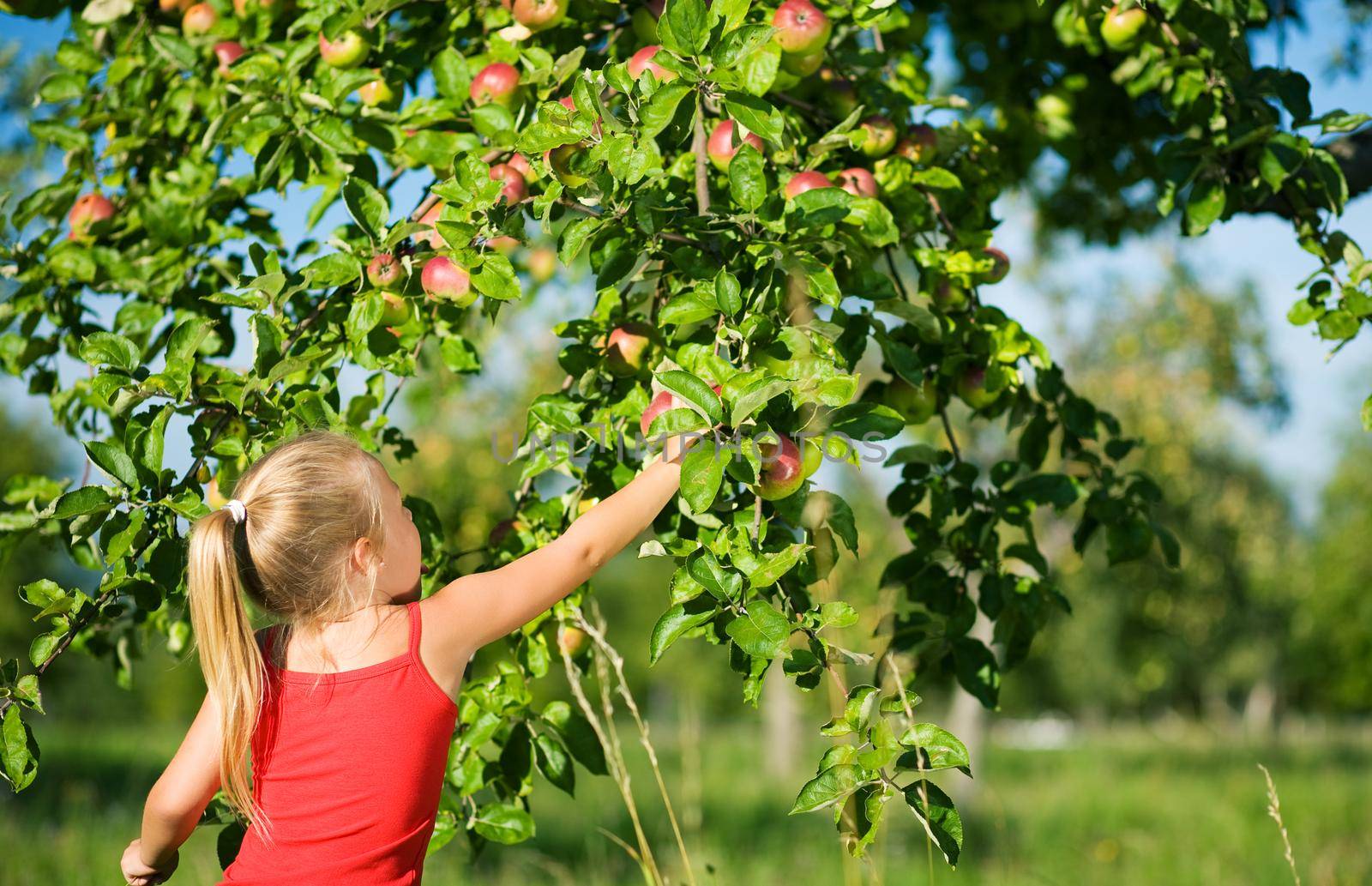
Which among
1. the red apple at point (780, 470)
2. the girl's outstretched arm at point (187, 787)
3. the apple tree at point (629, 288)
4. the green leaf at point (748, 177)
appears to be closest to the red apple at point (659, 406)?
the apple tree at point (629, 288)

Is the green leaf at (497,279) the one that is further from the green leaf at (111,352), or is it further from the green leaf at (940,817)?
the green leaf at (940,817)

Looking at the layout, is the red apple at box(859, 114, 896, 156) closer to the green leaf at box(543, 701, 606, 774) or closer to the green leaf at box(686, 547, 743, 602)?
the green leaf at box(686, 547, 743, 602)

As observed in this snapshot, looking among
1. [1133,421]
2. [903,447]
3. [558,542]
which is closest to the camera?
[558,542]

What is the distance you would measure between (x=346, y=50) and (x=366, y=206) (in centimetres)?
43

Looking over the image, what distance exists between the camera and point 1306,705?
1137 inches

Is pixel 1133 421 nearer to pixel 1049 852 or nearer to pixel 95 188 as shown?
pixel 1049 852

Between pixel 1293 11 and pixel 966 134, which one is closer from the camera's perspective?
pixel 966 134

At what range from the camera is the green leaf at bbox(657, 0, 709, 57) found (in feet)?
3.89

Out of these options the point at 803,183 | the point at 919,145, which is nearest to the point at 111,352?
the point at 803,183

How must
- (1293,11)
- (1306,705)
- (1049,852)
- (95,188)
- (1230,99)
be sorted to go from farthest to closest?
(1306,705) → (1049,852) → (1293,11) → (95,188) → (1230,99)

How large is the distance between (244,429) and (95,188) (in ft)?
2.99

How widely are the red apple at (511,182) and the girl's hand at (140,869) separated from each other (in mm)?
1043

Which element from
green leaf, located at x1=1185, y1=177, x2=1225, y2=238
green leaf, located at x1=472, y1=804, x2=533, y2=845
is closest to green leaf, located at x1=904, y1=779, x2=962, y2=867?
green leaf, located at x1=472, y1=804, x2=533, y2=845

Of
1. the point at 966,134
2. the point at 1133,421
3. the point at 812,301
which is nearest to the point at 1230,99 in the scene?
the point at 966,134
